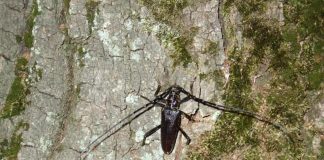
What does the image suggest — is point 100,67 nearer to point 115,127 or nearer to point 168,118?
point 115,127

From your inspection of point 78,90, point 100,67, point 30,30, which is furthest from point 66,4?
point 78,90

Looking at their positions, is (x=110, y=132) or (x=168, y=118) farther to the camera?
(x=168, y=118)

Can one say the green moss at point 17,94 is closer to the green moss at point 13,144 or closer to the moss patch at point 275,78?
the green moss at point 13,144

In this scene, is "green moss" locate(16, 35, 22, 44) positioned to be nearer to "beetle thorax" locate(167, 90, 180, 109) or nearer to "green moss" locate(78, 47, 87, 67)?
"green moss" locate(78, 47, 87, 67)

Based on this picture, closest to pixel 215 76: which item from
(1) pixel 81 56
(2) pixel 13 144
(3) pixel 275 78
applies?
(3) pixel 275 78

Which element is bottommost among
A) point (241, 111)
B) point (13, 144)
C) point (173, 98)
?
point (13, 144)

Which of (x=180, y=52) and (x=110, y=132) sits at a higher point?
(x=180, y=52)

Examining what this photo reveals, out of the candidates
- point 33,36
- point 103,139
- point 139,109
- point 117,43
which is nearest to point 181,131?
point 139,109

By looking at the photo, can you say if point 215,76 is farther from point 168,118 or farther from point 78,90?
point 78,90
